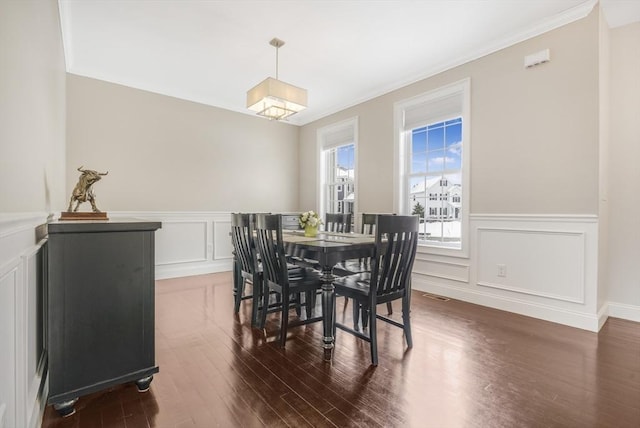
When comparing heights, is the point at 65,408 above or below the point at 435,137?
below

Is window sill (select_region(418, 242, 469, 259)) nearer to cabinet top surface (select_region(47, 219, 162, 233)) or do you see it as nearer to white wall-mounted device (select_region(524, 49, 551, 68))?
white wall-mounted device (select_region(524, 49, 551, 68))

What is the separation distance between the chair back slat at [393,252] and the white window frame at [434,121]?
1.68 metres

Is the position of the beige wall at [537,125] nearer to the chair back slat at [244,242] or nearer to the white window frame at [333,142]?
the white window frame at [333,142]

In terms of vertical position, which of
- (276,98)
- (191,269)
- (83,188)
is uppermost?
(276,98)

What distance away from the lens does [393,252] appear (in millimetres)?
2082

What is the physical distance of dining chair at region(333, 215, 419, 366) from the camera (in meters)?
2.01

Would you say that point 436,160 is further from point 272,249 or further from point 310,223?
point 272,249

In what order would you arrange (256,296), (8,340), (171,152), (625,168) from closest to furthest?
1. (8,340)
2. (256,296)
3. (625,168)
4. (171,152)

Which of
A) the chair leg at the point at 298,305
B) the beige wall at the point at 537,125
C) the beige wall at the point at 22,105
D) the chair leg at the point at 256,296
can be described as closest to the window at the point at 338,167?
the beige wall at the point at 537,125

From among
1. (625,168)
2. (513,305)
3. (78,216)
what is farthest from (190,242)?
(625,168)

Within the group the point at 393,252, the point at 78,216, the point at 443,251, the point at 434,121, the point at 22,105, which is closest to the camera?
the point at 22,105

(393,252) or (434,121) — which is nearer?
(393,252)

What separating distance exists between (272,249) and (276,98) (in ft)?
4.90

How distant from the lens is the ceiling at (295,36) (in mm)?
2711
